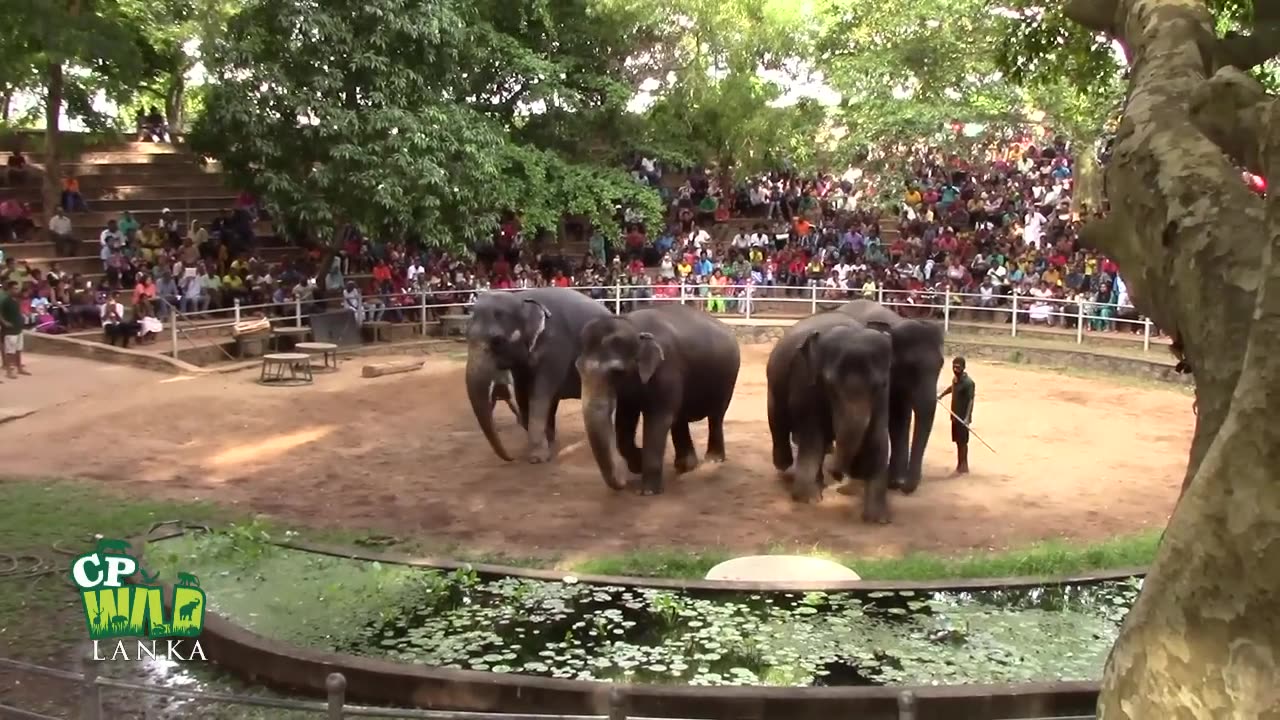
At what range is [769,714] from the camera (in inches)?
242

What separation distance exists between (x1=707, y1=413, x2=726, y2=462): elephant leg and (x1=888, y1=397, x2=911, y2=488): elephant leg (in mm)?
1869

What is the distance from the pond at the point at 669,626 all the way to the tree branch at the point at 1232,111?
4018mm

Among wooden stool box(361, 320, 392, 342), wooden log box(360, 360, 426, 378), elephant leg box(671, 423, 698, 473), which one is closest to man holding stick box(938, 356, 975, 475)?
elephant leg box(671, 423, 698, 473)

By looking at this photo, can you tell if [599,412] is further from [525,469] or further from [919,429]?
[919,429]

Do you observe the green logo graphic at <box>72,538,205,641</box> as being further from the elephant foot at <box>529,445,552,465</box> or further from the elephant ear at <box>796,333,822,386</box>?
the elephant foot at <box>529,445,552,465</box>

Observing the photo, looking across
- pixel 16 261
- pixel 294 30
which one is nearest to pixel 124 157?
pixel 16 261

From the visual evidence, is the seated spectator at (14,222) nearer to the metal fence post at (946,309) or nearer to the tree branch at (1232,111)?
the metal fence post at (946,309)

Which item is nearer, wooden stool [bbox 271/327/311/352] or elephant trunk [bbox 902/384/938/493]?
elephant trunk [bbox 902/384/938/493]

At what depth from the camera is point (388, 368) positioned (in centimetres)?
1739

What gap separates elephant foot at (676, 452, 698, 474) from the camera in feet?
39.4

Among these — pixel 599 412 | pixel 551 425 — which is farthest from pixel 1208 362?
pixel 551 425

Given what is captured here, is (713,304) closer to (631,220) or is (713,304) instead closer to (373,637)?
(631,220)

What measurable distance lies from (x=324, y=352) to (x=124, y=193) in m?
9.96

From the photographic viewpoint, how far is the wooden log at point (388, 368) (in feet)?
56.2
